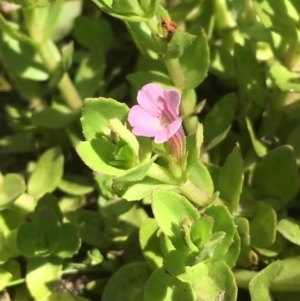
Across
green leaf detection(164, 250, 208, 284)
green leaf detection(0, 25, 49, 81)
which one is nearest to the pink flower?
green leaf detection(164, 250, 208, 284)

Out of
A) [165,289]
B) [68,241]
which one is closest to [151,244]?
[165,289]

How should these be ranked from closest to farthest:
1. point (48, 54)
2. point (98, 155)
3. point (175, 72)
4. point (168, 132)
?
point (168, 132), point (98, 155), point (175, 72), point (48, 54)

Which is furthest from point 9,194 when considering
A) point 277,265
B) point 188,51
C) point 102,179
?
point 277,265

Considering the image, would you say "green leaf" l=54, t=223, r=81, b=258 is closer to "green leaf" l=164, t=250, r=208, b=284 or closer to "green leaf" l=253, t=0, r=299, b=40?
"green leaf" l=164, t=250, r=208, b=284

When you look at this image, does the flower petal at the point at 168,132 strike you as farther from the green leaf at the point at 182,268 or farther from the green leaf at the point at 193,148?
the green leaf at the point at 182,268

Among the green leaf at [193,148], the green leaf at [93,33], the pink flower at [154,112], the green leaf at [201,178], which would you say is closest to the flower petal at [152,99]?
the pink flower at [154,112]

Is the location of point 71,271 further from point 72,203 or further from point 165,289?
point 165,289

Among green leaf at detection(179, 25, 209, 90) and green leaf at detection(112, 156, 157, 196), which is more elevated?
green leaf at detection(112, 156, 157, 196)
